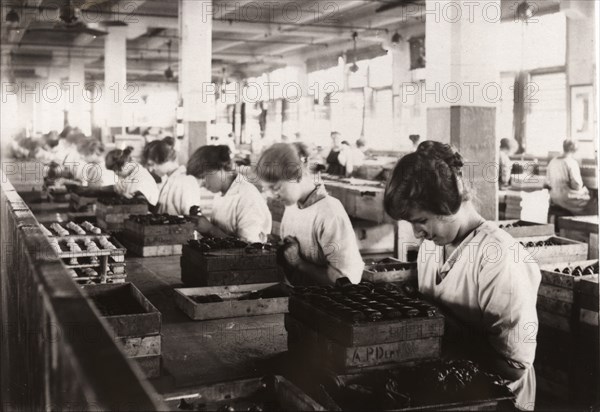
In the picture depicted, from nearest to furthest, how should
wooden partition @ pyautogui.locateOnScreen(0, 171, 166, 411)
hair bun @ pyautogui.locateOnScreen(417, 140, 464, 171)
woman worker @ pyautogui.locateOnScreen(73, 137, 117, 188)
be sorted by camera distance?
wooden partition @ pyautogui.locateOnScreen(0, 171, 166, 411) → hair bun @ pyautogui.locateOnScreen(417, 140, 464, 171) → woman worker @ pyautogui.locateOnScreen(73, 137, 117, 188)

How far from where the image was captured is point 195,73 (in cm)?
1029

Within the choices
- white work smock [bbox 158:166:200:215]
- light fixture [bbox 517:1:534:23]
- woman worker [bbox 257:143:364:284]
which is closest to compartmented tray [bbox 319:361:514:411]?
woman worker [bbox 257:143:364:284]

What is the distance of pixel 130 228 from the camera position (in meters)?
5.07

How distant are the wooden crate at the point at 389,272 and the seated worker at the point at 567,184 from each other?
4840 mm

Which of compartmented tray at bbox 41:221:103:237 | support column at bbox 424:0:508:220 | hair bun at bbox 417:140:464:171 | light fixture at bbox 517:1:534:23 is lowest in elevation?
compartmented tray at bbox 41:221:103:237

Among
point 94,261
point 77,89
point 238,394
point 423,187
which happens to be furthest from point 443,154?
point 77,89

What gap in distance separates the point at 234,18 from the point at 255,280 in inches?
519

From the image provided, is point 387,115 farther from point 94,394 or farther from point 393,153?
point 94,394

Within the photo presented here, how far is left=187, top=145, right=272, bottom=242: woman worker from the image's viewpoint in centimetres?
484

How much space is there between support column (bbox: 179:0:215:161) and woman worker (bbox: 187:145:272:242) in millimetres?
5214

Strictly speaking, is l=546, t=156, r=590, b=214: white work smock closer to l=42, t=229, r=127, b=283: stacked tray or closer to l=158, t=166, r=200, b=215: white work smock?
l=158, t=166, r=200, b=215: white work smock

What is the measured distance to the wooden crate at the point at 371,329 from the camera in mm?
2057

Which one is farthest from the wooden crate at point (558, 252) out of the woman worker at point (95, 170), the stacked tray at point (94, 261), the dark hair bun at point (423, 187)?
the woman worker at point (95, 170)

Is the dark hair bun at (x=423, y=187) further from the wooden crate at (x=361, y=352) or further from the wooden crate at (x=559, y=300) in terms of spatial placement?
the wooden crate at (x=559, y=300)
